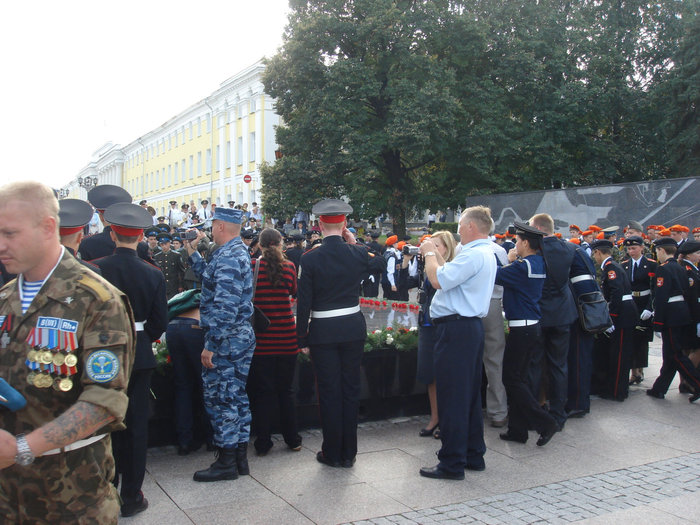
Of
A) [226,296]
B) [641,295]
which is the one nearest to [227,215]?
[226,296]

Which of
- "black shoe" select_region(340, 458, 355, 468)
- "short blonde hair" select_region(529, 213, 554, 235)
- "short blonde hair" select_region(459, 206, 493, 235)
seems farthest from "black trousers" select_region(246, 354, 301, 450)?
"short blonde hair" select_region(529, 213, 554, 235)

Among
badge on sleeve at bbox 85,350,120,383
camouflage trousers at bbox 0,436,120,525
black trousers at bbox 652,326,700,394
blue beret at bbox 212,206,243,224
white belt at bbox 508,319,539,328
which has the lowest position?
black trousers at bbox 652,326,700,394

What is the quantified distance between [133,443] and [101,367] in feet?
7.91

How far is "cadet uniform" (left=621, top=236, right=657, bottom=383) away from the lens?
870 cm

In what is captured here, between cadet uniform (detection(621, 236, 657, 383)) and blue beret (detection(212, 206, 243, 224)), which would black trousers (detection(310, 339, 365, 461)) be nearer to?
blue beret (detection(212, 206, 243, 224))

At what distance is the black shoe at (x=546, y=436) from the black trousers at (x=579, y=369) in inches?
49.8

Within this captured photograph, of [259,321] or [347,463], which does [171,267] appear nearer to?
[259,321]

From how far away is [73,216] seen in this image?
4.32 m

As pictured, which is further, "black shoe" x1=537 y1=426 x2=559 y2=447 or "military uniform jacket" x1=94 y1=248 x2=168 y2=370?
"black shoe" x1=537 y1=426 x2=559 y2=447

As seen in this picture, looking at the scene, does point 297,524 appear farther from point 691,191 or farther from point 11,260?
point 691,191

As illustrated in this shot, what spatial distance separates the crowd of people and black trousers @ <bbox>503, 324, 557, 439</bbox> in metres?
0.01

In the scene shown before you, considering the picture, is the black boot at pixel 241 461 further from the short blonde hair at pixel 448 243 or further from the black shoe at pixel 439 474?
the short blonde hair at pixel 448 243

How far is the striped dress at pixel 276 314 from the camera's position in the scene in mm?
5648

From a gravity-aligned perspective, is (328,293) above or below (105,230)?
below
